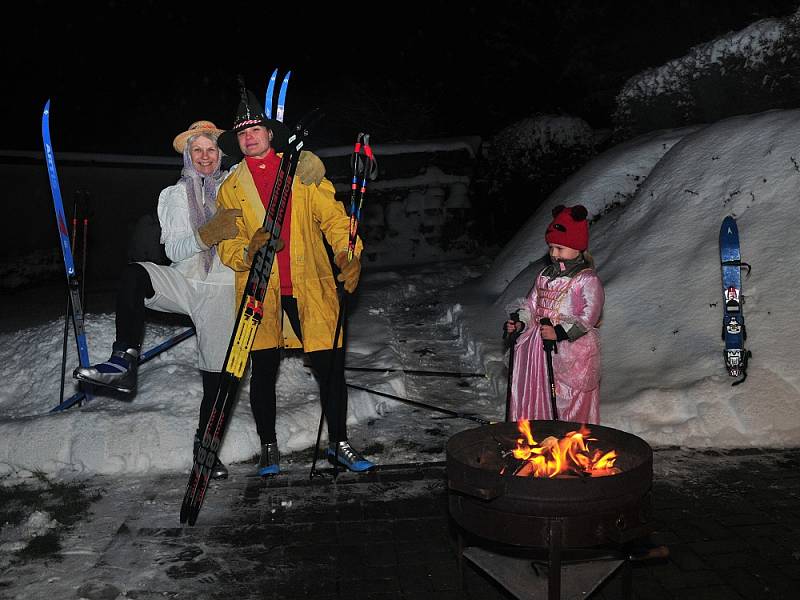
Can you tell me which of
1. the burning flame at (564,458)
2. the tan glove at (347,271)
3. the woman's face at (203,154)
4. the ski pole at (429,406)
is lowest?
the ski pole at (429,406)

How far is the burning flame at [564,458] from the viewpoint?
135 inches

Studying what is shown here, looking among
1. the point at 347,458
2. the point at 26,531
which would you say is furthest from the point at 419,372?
the point at 26,531

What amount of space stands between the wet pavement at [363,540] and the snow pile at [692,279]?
46cm

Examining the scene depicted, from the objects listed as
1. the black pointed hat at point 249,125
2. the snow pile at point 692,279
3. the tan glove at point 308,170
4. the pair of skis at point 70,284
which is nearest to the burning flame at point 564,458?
the snow pile at point 692,279

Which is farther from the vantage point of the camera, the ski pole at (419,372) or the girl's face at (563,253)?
the ski pole at (419,372)

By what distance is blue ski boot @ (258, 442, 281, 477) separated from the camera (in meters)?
5.25

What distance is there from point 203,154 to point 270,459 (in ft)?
6.78

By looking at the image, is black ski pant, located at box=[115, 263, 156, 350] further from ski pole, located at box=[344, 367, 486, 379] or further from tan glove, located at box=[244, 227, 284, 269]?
ski pole, located at box=[344, 367, 486, 379]

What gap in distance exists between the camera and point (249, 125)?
16.6ft

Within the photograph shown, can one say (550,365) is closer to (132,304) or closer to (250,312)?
(250,312)

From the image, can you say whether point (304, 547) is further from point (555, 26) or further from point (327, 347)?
point (555, 26)

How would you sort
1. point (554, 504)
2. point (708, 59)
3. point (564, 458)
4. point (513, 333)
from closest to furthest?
point (554, 504)
point (564, 458)
point (513, 333)
point (708, 59)

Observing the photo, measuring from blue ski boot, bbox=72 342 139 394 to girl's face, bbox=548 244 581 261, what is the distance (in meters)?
2.60

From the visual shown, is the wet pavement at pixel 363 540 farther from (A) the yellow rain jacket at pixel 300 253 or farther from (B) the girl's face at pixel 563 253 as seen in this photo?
(B) the girl's face at pixel 563 253
